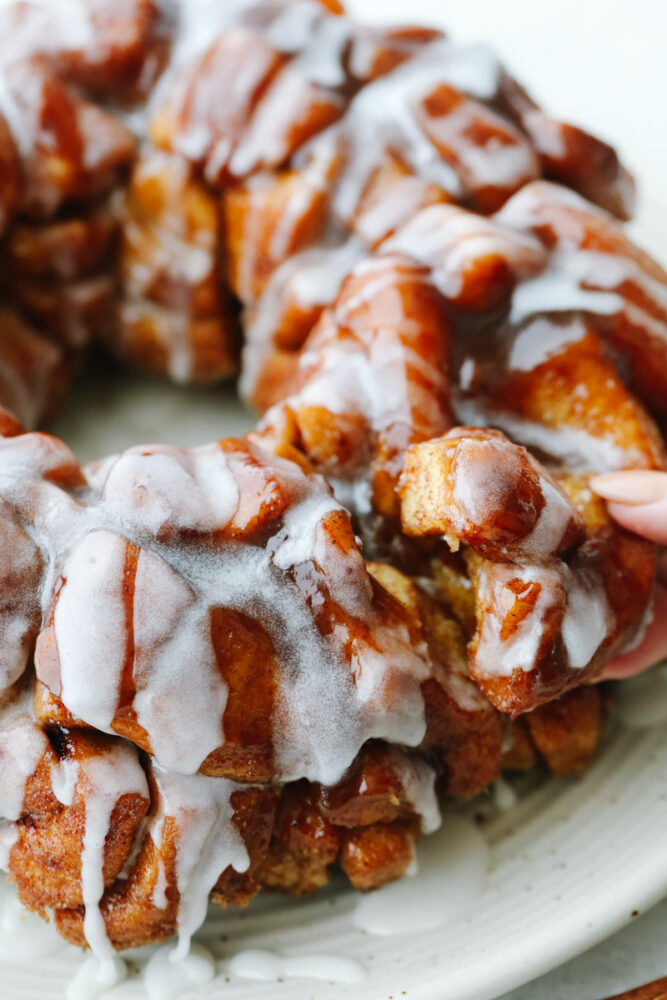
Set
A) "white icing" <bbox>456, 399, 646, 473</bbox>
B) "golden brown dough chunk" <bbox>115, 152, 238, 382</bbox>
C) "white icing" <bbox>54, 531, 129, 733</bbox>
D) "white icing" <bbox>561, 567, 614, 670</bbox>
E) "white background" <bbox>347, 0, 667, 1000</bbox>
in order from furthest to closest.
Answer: "white background" <bbox>347, 0, 667, 1000</bbox>, "golden brown dough chunk" <bbox>115, 152, 238, 382</bbox>, "white icing" <bbox>456, 399, 646, 473</bbox>, "white icing" <bbox>561, 567, 614, 670</bbox>, "white icing" <bbox>54, 531, 129, 733</bbox>

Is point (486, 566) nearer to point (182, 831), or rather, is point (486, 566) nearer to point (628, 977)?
point (182, 831)

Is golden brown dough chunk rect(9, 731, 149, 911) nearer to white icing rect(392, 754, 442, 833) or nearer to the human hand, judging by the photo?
white icing rect(392, 754, 442, 833)

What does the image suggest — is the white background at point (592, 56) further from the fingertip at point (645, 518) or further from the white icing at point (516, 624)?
the white icing at point (516, 624)

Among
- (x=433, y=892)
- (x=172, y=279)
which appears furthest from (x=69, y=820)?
(x=172, y=279)

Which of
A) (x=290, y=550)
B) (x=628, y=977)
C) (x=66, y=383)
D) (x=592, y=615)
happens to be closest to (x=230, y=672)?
(x=290, y=550)

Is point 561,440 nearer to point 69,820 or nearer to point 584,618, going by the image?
point 584,618

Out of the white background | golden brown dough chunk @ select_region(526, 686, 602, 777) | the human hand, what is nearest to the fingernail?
the human hand
